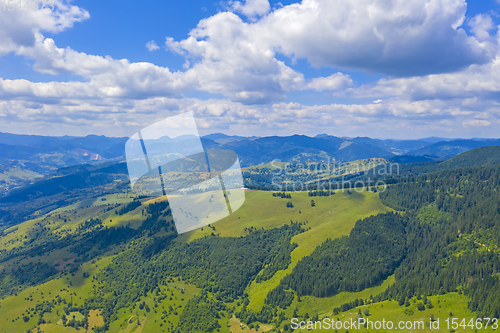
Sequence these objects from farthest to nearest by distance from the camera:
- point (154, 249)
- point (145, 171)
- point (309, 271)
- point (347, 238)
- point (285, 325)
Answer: point (154, 249), point (347, 238), point (309, 271), point (285, 325), point (145, 171)

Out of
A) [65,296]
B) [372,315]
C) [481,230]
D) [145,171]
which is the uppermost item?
[145,171]

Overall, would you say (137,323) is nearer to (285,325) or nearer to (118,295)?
(118,295)

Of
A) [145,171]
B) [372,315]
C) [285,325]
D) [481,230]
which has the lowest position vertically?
[285,325]

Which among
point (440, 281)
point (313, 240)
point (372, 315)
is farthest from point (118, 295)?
point (440, 281)

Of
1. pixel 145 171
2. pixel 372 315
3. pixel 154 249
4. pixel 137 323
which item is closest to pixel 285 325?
pixel 372 315

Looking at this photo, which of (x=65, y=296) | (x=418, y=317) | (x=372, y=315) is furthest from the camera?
(x=65, y=296)

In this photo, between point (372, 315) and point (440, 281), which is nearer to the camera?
point (372, 315)

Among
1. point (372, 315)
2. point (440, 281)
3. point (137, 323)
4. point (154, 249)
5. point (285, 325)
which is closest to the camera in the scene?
point (372, 315)

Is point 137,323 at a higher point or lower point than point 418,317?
lower

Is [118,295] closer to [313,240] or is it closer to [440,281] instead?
[313,240]
